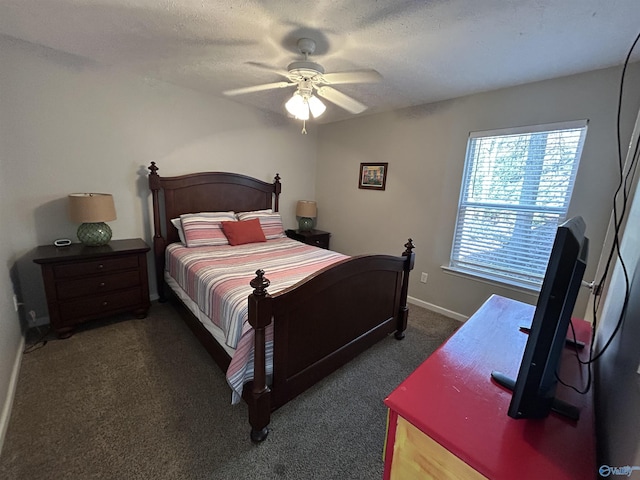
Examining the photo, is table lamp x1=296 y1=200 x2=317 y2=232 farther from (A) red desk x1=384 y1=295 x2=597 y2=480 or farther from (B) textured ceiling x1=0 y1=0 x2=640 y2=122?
(A) red desk x1=384 y1=295 x2=597 y2=480

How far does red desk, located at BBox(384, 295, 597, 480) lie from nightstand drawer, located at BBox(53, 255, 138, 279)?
2.62 m

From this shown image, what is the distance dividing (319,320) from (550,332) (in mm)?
1234

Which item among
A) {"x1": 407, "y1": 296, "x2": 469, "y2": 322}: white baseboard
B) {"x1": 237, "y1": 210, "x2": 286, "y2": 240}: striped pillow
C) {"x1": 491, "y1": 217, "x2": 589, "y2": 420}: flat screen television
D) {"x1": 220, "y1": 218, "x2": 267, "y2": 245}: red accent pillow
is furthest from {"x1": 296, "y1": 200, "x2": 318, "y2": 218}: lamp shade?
{"x1": 491, "y1": 217, "x2": 589, "y2": 420}: flat screen television

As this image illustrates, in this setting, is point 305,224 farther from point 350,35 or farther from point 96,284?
point 350,35

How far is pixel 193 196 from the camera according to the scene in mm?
3203

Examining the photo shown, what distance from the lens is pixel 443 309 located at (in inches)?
124

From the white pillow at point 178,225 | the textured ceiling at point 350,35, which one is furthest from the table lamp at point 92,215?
the textured ceiling at point 350,35

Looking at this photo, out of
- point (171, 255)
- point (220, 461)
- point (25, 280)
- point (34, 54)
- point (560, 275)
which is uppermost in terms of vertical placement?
point (34, 54)

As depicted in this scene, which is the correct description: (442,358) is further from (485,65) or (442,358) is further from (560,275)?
(485,65)

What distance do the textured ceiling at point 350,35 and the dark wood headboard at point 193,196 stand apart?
106 centimetres

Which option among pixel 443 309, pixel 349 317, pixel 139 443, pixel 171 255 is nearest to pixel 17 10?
pixel 171 255

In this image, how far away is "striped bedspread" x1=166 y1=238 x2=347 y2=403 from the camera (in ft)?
5.13

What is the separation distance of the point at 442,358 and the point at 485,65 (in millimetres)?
2226

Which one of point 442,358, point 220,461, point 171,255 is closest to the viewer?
point 442,358
